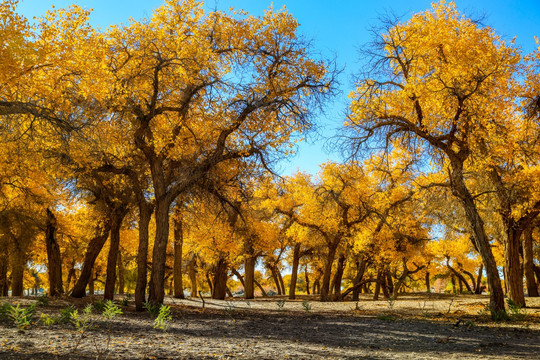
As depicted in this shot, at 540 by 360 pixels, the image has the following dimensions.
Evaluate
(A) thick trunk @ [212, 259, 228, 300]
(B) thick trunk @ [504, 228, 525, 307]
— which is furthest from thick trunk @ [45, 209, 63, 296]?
(B) thick trunk @ [504, 228, 525, 307]

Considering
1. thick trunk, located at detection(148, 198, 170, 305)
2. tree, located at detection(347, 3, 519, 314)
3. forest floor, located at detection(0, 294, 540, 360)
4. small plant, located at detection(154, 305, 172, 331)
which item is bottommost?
forest floor, located at detection(0, 294, 540, 360)

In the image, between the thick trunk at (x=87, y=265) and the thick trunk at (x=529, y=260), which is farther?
the thick trunk at (x=529, y=260)

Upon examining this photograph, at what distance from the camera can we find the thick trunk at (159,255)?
11.8 metres

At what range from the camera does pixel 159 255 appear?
11852mm

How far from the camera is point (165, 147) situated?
12031 millimetres

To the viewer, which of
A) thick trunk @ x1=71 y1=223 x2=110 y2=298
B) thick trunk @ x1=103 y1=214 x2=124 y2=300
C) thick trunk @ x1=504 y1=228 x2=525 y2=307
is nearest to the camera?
thick trunk @ x1=504 y1=228 x2=525 y2=307

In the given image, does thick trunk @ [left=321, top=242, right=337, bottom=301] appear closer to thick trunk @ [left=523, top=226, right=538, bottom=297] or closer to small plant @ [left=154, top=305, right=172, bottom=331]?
thick trunk @ [left=523, top=226, right=538, bottom=297]

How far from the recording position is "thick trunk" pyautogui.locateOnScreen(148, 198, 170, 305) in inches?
465

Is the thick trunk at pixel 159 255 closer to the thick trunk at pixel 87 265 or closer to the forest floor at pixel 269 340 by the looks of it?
the forest floor at pixel 269 340

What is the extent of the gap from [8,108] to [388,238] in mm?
18456

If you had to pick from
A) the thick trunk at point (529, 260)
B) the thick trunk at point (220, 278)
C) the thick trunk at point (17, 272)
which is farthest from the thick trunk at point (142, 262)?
the thick trunk at point (529, 260)

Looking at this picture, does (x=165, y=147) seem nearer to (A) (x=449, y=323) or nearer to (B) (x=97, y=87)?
(B) (x=97, y=87)

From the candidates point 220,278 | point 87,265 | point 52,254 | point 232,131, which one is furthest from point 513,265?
point 52,254

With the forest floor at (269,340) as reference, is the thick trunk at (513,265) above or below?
above
